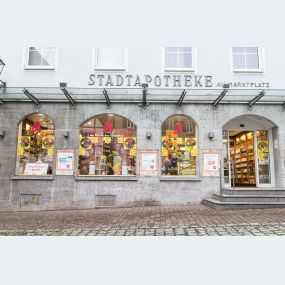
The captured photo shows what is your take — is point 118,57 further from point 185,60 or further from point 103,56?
point 185,60

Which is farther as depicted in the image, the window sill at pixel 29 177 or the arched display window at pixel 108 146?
the arched display window at pixel 108 146

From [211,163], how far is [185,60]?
15.3 ft

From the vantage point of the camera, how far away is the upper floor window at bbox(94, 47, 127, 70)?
12.7 meters

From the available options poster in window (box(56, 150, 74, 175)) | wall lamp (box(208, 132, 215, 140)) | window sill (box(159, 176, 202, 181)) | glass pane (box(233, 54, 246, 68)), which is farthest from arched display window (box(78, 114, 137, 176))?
glass pane (box(233, 54, 246, 68))

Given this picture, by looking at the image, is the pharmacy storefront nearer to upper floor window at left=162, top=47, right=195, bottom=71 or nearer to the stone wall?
the stone wall

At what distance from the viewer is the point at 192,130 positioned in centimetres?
1242

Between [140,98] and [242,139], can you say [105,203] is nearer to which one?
[140,98]

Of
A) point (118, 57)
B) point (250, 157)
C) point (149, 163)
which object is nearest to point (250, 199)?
point (149, 163)

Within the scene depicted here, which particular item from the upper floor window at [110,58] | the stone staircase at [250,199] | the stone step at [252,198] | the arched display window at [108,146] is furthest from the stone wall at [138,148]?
the upper floor window at [110,58]

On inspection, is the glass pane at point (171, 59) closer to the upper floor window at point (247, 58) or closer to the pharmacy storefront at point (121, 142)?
the pharmacy storefront at point (121, 142)

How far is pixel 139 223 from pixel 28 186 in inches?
235

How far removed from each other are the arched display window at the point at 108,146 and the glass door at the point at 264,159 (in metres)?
5.74

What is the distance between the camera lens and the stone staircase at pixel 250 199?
989 centimetres

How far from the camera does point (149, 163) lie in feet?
39.1
